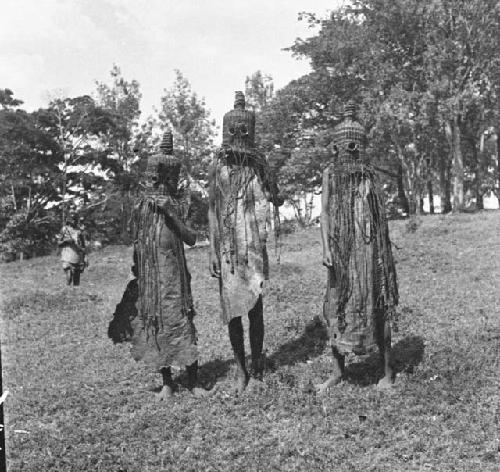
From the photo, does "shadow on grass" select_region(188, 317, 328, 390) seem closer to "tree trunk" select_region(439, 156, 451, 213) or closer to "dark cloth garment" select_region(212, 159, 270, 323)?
"dark cloth garment" select_region(212, 159, 270, 323)

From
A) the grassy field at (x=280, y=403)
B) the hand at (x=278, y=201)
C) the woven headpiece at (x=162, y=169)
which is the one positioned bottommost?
the grassy field at (x=280, y=403)

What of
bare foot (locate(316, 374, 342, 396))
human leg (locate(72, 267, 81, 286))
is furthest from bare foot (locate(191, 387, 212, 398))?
A: human leg (locate(72, 267, 81, 286))

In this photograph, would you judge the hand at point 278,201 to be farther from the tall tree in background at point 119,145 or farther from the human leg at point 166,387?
the tall tree in background at point 119,145

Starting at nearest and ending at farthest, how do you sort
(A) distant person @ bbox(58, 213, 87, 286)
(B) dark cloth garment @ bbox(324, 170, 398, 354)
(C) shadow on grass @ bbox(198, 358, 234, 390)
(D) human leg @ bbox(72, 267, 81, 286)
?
(B) dark cloth garment @ bbox(324, 170, 398, 354) → (C) shadow on grass @ bbox(198, 358, 234, 390) → (A) distant person @ bbox(58, 213, 87, 286) → (D) human leg @ bbox(72, 267, 81, 286)

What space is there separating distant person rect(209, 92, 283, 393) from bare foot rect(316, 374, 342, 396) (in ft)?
2.59

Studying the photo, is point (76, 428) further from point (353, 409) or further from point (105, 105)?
point (105, 105)

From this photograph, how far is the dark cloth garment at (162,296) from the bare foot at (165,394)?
31 centimetres

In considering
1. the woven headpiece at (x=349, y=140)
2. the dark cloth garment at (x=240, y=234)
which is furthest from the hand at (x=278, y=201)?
the woven headpiece at (x=349, y=140)

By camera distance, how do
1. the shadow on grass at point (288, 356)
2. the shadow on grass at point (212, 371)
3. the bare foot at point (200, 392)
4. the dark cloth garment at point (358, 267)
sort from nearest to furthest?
the dark cloth garment at point (358, 267)
the bare foot at point (200, 392)
the shadow on grass at point (212, 371)
the shadow on grass at point (288, 356)

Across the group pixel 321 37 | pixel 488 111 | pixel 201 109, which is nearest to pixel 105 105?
pixel 201 109

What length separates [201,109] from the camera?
34.9 meters

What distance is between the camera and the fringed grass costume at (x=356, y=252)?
642 centimetres

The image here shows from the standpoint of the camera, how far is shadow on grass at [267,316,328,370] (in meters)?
7.80

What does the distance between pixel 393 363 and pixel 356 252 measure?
5.47 feet
